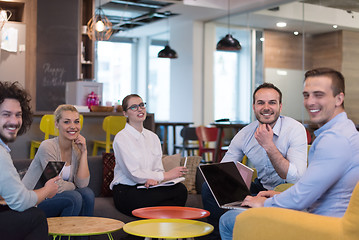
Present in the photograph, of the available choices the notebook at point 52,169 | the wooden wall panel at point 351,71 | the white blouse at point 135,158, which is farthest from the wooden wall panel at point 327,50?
the notebook at point 52,169

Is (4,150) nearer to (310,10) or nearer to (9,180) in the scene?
(9,180)

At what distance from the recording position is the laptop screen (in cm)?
275

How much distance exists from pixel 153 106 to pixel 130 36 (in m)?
2.03

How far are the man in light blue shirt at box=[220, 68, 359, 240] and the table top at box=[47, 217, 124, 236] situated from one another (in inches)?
39.0

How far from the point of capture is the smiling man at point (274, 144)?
3256 millimetres

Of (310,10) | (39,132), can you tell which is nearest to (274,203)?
(39,132)

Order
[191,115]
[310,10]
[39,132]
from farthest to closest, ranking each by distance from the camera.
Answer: [191,115], [310,10], [39,132]

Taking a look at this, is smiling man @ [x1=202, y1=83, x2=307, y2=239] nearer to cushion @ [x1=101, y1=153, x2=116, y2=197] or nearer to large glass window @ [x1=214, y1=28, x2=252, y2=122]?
cushion @ [x1=101, y1=153, x2=116, y2=197]

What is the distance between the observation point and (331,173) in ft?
7.00

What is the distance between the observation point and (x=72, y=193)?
3.53 metres

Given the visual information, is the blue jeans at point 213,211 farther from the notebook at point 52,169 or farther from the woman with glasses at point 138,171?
the notebook at point 52,169

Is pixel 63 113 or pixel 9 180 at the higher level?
pixel 63 113

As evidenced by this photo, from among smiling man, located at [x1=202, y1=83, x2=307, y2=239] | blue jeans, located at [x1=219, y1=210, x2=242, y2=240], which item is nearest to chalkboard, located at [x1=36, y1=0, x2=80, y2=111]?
smiling man, located at [x1=202, y1=83, x2=307, y2=239]

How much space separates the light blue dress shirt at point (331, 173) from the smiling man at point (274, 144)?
0.89 m
